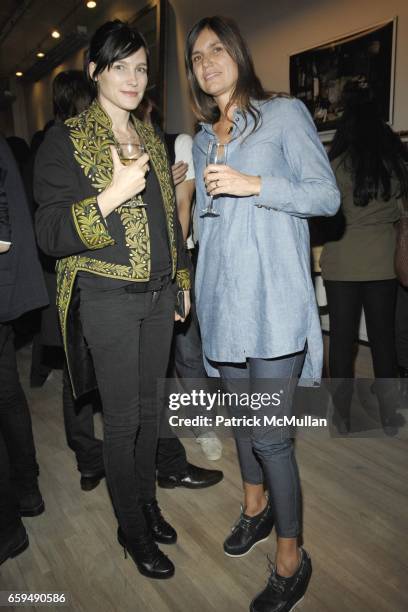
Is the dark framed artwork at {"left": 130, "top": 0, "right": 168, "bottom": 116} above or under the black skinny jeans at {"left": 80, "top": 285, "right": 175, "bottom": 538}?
above

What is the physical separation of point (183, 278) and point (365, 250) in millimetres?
1231

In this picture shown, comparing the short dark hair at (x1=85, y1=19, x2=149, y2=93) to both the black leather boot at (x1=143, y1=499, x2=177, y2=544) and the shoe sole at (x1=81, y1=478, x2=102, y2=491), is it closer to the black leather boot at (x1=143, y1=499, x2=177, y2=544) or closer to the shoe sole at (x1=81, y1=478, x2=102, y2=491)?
the black leather boot at (x1=143, y1=499, x2=177, y2=544)

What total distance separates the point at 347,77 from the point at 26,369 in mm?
3590

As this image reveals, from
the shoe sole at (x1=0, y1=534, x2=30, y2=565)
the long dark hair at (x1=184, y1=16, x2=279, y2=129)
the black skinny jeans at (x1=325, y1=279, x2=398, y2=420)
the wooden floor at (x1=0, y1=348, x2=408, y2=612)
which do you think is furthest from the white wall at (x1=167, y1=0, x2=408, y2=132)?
the shoe sole at (x1=0, y1=534, x2=30, y2=565)

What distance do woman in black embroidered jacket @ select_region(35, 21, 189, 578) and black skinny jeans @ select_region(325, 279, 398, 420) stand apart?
1300mm

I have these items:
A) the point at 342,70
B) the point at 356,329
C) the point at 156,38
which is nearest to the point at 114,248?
the point at 356,329

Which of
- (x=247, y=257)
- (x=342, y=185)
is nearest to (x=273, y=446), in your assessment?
(x=247, y=257)

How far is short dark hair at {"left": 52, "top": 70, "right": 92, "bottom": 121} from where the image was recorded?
6.06ft

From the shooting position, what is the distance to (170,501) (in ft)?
6.73

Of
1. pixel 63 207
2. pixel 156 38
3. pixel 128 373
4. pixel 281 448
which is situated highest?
pixel 156 38

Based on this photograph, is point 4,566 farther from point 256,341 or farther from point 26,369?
point 26,369

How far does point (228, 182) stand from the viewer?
49.7 inches

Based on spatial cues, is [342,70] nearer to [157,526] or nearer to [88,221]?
[88,221]

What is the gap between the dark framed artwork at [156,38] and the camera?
506cm
